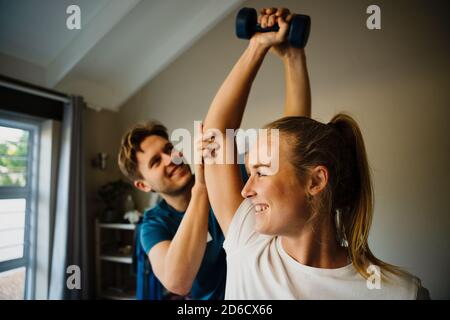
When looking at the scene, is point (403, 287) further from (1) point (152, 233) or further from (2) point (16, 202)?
(2) point (16, 202)

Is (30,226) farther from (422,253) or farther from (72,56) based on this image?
(422,253)

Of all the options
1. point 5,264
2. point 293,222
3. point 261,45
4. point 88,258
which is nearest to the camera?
point 293,222

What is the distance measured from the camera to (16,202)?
100cm

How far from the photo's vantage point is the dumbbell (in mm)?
741

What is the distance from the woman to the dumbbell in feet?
0.60

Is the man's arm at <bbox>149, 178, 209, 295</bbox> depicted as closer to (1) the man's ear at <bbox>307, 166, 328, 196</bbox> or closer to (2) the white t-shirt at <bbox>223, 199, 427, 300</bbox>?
(2) the white t-shirt at <bbox>223, 199, 427, 300</bbox>

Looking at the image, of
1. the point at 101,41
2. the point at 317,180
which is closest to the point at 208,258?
the point at 317,180

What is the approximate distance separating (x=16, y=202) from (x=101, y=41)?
64cm

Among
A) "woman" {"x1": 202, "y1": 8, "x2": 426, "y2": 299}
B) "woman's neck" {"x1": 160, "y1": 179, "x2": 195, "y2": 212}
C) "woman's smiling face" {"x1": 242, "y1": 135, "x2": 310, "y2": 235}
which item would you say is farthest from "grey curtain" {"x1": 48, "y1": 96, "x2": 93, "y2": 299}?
"woman's smiling face" {"x1": 242, "y1": 135, "x2": 310, "y2": 235}

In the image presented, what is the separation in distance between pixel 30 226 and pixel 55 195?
13 cm

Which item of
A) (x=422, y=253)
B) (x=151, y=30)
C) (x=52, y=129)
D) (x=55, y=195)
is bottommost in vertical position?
(x=422, y=253)

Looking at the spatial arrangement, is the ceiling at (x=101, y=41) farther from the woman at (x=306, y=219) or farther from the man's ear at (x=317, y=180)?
the man's ear at (x=317, y=180)

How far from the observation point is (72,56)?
1017 millimetres

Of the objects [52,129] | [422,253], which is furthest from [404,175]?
[52,129]
